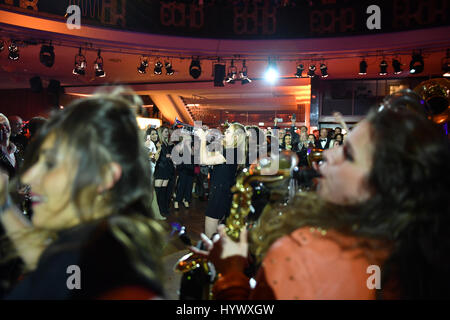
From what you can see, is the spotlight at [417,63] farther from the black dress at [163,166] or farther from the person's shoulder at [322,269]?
the person's shoulder at [322,269]

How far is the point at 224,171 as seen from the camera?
153 inches

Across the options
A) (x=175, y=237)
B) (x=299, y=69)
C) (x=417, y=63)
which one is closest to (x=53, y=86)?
(x=299, y=69)

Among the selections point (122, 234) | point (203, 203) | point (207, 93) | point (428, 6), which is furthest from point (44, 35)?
point (428, 6)

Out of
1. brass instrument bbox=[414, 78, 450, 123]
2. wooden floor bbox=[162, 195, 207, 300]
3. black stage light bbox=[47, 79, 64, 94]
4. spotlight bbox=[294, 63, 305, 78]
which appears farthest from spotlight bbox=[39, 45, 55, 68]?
brass instrument bbox=[414, 78, 450, 123]

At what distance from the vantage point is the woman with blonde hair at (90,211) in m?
0.67

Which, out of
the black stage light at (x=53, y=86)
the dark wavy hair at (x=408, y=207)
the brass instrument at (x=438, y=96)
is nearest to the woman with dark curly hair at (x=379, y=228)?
the dark wavy hair at (x=408, y=207)

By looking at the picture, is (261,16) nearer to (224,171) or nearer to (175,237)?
(224,171)

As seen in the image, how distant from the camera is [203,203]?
743 centimetres

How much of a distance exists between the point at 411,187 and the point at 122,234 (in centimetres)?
79

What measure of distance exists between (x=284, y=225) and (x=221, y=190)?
2.74 meters

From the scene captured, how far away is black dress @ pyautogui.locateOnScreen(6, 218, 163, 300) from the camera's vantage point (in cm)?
66

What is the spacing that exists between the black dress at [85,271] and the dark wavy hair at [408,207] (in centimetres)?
62

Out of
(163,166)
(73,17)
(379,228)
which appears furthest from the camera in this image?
(73,17)
